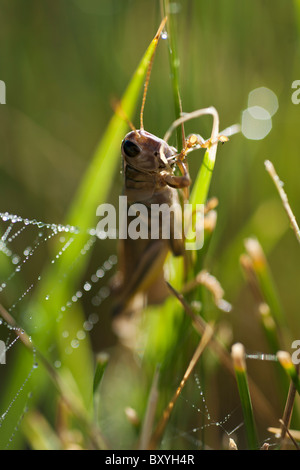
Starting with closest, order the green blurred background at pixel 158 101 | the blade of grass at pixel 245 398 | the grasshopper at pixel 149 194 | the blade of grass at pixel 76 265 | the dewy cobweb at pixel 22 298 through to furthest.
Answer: the blade of grass at pixel 245 398
the grasshopper at pixel 149 194
the dewy cobweb at pixel 22 298
the blade of grass at pixel 76 265
the green blurred background at pixel 158 101

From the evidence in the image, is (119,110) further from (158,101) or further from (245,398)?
(245,398)

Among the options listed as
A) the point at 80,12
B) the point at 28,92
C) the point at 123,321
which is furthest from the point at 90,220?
the point at 80,12

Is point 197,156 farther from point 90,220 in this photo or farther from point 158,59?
point 90,220

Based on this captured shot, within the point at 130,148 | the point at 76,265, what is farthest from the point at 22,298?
the point at 130,148

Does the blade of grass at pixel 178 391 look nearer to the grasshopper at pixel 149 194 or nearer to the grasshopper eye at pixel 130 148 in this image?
the grasshopper at pixel 149 194

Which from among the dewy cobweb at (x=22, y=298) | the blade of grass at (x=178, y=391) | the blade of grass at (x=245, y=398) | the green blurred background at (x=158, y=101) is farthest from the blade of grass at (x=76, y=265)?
the blade of grass at (x=245, y=398)

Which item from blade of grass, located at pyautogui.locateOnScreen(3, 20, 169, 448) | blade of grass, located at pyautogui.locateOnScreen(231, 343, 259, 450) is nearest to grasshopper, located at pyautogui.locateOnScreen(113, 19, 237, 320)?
blade of grass, located at pyautogui.locateOnScreen(3, 20, 169, 448)
